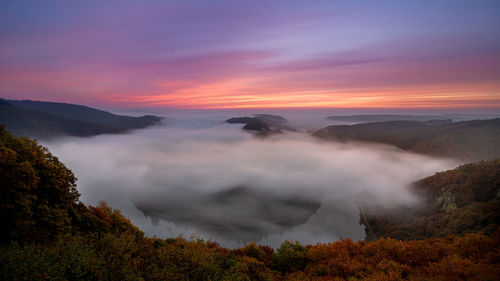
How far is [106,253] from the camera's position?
14148 millimetres

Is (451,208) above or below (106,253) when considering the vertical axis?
below

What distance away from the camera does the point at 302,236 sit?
5374 inches

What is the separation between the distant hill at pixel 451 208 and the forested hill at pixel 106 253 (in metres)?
52.7

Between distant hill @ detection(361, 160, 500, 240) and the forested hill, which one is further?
distant hill @ detection(361, 160, 500, 240)

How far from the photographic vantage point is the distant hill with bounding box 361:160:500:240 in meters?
63.5

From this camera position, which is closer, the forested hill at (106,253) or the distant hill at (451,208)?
the forested hill at (106,253)

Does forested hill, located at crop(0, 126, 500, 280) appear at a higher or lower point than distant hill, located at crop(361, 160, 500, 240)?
higher

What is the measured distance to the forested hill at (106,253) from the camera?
11820mm

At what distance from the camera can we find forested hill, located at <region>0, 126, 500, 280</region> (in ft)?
38.8

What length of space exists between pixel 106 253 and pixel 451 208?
111785mm

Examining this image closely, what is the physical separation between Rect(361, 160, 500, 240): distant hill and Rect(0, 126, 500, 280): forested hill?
173 ft

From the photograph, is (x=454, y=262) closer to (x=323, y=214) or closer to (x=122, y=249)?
(x=122, y=249)

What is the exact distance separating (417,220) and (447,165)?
494 feet

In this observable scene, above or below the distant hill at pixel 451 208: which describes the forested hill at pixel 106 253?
above
